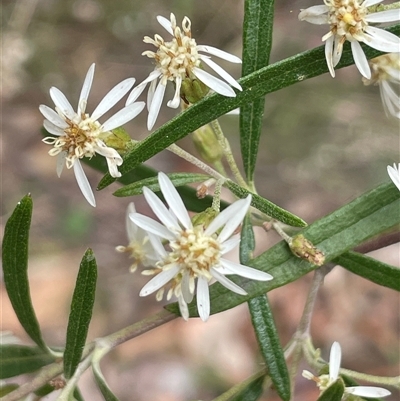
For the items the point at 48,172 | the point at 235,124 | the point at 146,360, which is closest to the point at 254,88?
the point at 235,124

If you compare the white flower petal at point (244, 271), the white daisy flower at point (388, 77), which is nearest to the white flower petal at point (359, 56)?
the white daisy flower at point (388, 77)

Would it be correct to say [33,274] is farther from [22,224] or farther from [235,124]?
[22,224]

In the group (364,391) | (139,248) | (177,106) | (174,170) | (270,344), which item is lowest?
(364,391)

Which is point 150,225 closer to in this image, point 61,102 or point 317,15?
point 61,102

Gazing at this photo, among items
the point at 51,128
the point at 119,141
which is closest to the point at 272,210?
the point at 119,141

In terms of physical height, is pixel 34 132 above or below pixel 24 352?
above

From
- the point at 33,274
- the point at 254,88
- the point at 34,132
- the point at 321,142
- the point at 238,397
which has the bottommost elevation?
Result: the point at 238,397

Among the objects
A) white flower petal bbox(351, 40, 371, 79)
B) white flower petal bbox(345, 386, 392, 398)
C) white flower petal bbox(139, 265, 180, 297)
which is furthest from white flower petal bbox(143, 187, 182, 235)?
white flower petal bbox(345, 386, 392, 398)

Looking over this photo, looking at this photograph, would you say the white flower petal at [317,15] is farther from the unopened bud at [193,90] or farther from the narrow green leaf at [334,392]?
the narrow green leaf at [334,392]
